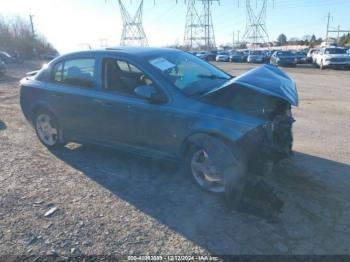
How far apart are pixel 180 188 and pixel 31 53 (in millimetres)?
71575

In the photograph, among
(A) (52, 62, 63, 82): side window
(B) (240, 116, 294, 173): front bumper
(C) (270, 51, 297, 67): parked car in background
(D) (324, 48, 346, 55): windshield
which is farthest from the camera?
(C) (270, 51, 297, 67): parked car in background

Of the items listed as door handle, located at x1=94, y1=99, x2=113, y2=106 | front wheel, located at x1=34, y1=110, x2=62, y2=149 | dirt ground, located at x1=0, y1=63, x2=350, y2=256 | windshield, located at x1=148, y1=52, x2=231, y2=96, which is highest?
windshield, located at x1=148, y1=52, x2=231, y2=96

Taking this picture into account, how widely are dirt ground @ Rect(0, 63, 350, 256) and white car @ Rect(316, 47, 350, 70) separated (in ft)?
78.6

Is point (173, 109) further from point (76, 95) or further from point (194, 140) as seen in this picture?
point (76, 95)

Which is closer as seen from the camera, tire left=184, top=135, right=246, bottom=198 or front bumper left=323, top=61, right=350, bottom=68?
tire left=184, top=135, right=246, bottom=198

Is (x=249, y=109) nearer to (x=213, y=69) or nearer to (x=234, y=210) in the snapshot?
(x=234, y=210)

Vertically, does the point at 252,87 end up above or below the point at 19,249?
above

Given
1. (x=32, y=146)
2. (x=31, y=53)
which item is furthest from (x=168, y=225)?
(x=31, y=53)

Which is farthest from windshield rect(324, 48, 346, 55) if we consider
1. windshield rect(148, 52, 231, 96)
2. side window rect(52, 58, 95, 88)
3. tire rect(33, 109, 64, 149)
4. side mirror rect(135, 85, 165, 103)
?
side mirror rect(135, 85, 165, 103)

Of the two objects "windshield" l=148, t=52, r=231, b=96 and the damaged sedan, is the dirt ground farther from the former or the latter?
"windshield" l=148, t=52, r=231, b=96

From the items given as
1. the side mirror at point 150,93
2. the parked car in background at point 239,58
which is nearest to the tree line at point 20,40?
the parked car in background at point 239,58

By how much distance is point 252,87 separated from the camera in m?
3.76

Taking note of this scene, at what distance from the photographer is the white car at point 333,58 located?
2646cm

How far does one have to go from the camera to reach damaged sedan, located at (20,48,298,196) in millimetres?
3713
